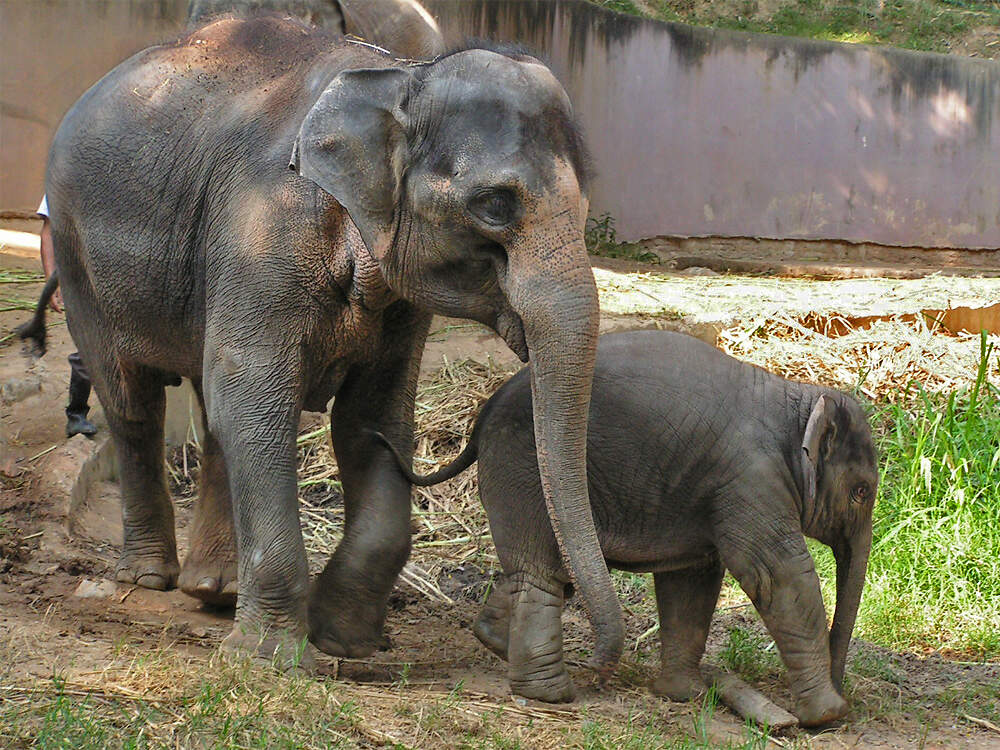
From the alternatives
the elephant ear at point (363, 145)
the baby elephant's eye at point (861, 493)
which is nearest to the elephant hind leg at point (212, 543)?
the elephant ear at point (363, 145)

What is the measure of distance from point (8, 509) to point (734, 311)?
4351mm

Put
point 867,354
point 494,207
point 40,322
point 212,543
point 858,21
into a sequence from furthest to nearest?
point 858,21 → point 867,354 → point 40,322 → point 212,543 → point 494,207

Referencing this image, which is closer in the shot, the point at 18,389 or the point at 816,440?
the point at 816,440

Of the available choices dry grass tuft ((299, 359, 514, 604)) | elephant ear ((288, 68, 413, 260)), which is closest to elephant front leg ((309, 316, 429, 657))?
elephant ear ((288, 68, 413, 260))

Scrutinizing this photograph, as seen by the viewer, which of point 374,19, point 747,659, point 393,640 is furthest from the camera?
point 374,19

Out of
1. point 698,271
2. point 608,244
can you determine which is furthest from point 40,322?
point 608,244

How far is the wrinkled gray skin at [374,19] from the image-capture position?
4812 mm

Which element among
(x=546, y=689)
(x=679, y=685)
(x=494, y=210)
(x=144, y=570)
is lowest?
(x=144, y=570)

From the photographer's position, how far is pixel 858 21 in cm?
1565

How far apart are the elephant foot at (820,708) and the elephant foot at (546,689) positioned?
669 millimetres

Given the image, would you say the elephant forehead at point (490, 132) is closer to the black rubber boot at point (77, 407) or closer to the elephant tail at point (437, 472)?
the elephant tail at point (437, 472)

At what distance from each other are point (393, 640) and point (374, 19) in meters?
2.22

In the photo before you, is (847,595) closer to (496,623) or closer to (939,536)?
(496,623)

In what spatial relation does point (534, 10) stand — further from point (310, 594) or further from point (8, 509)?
point (310, 594)
